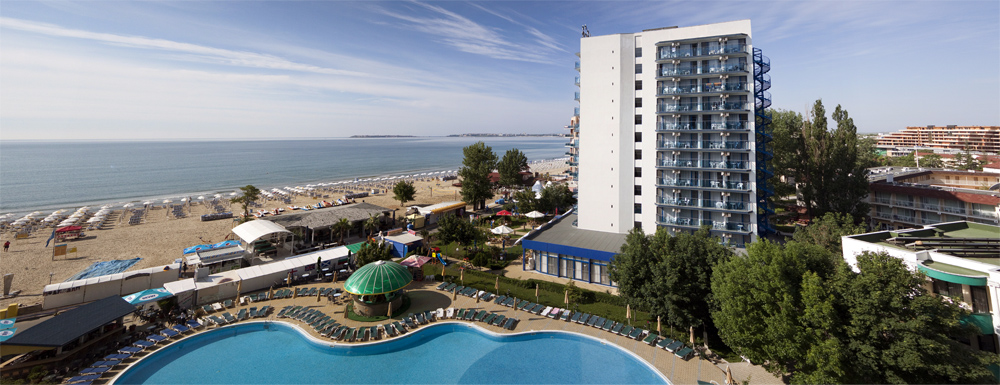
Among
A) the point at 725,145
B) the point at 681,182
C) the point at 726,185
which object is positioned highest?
the point at 725,145

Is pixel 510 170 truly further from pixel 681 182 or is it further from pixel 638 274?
pixel 638 274

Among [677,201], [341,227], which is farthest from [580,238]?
[341,227]

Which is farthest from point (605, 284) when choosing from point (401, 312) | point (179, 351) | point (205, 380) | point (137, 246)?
point (137, 246)

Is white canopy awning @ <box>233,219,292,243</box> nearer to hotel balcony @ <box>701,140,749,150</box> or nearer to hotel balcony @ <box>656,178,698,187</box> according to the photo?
hotel balcony @ <box>656,178,698,187</box>

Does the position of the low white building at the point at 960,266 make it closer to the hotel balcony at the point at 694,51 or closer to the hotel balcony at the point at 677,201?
the hotel balcony at the point at 677,201

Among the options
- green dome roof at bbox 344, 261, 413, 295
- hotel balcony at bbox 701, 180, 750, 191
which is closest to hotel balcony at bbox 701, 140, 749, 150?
hotel balcony at bbox 701, 180, 750, 191

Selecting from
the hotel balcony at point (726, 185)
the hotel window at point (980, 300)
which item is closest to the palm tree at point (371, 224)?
the hotel balcony at point (726, 185)

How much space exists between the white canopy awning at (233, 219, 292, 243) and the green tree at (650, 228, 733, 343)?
3182 centimetres

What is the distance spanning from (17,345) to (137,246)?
30178mm

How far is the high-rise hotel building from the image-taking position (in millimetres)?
31031

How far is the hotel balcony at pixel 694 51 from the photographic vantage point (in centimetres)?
3070

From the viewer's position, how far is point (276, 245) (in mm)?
35406

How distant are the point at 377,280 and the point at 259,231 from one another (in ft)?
56.9

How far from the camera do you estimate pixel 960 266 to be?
16734 millimetres
